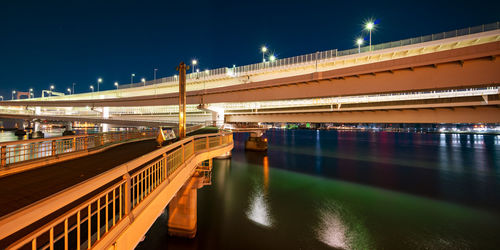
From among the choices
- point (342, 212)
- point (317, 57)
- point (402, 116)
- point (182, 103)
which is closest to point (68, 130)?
point (182, 103)

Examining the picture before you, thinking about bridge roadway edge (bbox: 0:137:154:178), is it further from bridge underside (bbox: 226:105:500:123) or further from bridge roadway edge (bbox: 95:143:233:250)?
bridge underside (bbox: 226:105:500:123)

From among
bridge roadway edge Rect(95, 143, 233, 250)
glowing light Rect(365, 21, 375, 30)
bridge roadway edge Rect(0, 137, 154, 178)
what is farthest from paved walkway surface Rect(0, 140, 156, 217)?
glowing light Rect(365, 21, 375, 30)

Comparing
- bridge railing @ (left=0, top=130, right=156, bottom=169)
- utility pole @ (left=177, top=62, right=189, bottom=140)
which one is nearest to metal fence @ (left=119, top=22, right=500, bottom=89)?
bridge railing @ (left=0, top=130, right=156, bottom=169)

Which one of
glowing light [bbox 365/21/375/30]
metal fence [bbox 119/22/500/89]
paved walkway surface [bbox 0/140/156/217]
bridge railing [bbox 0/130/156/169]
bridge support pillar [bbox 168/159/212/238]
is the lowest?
bridge support pillar [bbox 168/159/212/238]

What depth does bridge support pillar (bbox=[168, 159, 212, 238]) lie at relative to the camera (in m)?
11.4

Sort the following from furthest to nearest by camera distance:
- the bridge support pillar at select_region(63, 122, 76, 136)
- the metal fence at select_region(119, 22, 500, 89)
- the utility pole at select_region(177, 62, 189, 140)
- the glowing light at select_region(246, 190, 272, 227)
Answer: the bridge support pillar at select_region(63, 122, 76, 136) → the metal fence at select_region(119, 22, 500, 89) → the glowing light at select_region(246, 190, 272, 227) → the utility pole at select_region(177, 62, 189, 140)

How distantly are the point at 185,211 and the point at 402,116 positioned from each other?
22513mm

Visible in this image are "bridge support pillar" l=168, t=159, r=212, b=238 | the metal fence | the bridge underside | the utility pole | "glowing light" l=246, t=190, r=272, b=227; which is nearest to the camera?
"bridge support pillar" l=168, t=159, r=212, b=238

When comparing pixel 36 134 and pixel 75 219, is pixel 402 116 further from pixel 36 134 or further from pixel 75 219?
pixel 36 134

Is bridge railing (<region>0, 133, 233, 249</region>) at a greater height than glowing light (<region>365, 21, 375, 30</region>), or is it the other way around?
glowing light (<region>365, 21, 375, 30</region>)

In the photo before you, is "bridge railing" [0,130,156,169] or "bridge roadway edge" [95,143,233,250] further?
"bridge railing" [0,130,156,169]

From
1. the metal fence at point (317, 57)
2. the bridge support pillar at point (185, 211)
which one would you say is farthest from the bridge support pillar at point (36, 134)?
the bridge support pillar at point (185, 211)

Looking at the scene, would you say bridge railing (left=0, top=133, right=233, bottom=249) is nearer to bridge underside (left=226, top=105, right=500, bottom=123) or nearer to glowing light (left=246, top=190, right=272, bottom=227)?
glowing light (left=246, top=190, right=272, bottom=227)

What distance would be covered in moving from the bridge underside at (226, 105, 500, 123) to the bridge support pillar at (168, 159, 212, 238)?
19.5 metres
